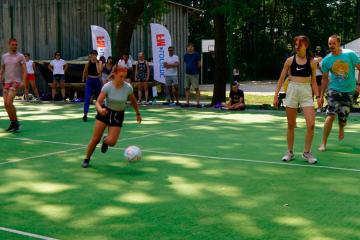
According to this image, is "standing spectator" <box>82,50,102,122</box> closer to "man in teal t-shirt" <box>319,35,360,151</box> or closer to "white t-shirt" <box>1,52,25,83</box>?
"white t-shirt" <box>1,52,25,83</box>

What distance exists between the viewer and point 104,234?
552 cm

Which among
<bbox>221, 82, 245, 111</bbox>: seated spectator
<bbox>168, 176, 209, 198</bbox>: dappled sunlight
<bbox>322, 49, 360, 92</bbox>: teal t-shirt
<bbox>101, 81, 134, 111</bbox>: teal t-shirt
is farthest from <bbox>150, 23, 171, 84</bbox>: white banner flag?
<bbox>168, 176, 209, 198</bbox>: dappled sunlight

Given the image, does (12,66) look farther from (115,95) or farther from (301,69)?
(301,69)

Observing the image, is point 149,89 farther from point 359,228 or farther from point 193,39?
point 193,39

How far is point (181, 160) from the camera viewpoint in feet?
31.2

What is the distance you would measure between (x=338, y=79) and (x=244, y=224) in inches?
202

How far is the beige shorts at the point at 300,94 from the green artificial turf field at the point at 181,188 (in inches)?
36.5

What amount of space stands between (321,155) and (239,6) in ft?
35.4

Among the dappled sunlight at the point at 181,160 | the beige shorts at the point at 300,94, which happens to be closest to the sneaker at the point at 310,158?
the beige shorts at the point at 300,94

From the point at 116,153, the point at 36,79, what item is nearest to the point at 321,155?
the point at 116,153

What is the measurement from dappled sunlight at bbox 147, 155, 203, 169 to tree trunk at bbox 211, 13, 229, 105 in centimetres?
1053

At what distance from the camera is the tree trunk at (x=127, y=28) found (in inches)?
977

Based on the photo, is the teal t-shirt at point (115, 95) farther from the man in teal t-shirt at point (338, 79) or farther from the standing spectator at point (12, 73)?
the standing spectator at point (12, 73)

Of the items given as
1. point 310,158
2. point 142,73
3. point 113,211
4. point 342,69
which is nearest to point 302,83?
point 310,158
